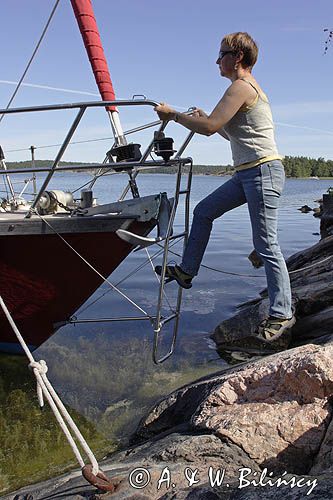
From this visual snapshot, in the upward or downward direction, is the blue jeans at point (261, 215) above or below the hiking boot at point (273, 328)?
above

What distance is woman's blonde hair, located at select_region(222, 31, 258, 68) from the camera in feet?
13.5

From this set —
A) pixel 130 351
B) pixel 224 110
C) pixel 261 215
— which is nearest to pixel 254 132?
pixel 224 110

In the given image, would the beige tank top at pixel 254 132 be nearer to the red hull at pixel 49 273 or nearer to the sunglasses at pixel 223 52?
the sunglasses at pixel 223 52

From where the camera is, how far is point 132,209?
5.14 metres

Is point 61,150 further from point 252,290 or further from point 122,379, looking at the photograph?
point 252,290

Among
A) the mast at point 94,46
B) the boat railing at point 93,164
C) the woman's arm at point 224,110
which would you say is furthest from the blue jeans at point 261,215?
the mast at point 94,46

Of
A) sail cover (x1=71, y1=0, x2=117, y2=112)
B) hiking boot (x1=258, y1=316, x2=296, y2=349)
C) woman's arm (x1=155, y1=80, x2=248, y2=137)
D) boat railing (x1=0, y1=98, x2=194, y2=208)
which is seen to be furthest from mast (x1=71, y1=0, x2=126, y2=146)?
hiking boot (x1=258, y1=316, x2=296, y2=349)

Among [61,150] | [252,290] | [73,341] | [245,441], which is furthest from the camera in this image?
[252,290]

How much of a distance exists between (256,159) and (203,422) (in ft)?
6.52

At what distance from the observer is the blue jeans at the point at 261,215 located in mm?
4215

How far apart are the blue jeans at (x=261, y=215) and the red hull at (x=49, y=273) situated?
88cm

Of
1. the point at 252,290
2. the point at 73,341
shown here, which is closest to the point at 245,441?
the point at 73,341

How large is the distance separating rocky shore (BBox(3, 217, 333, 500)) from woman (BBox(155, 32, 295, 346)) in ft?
1.79

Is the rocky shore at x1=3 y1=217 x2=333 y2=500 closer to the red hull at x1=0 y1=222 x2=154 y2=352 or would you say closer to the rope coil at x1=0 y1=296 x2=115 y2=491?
the rope coil at x1=0 y1=296 x2=115 y2=491
